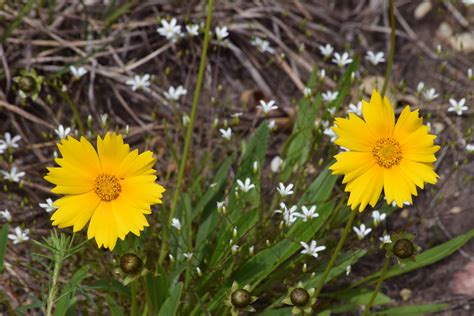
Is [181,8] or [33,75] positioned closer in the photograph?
[33,75]

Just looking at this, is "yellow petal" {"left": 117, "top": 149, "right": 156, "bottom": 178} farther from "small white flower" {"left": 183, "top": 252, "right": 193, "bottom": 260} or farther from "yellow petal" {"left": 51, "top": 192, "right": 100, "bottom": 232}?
"small white flower" {"left": 183, "top": 252, "right": 193, "bottom": 260}

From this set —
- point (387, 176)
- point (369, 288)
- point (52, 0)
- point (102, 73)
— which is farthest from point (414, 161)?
point (52, 0)

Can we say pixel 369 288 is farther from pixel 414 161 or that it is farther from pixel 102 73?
pixel 102 73

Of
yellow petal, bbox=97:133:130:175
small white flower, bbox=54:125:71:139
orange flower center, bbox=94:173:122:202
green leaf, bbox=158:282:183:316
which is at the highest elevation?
small white flower, bbox=54:125:71:139

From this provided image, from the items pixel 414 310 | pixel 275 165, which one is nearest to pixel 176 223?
pixel 275 165

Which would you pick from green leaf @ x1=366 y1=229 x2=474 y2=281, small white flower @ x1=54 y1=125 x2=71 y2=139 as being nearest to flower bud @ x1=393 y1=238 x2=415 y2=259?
green leaf @ x1=366 y1=229 x2=474 y2=281

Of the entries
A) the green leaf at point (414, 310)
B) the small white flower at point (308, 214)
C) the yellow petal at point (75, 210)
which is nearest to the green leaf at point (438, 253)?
the green leaf at point (414, 310)

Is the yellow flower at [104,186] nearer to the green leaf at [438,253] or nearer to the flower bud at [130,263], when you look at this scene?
the flower bud at [130,263]
